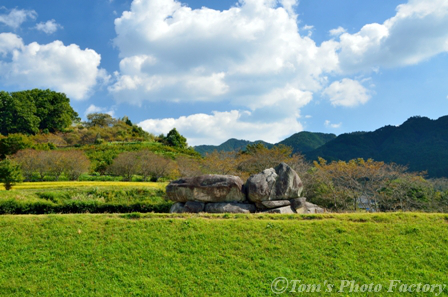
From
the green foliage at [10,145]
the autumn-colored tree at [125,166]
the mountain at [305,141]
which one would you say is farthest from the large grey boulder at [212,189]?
the mountain at [305,141]

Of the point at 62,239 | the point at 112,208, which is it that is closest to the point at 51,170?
the point at 112,208

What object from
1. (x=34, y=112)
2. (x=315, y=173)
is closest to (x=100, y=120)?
(x=34, y=112)

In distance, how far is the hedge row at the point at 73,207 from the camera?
12.4 metres

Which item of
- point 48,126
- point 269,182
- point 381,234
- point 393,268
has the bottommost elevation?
point 393,268

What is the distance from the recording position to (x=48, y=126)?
60344 mm

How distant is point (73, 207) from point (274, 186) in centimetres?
1025

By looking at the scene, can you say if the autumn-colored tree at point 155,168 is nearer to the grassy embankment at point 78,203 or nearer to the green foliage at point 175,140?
the grassy embankment at point 78,203

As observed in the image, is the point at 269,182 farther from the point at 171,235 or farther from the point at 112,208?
the point at 112,208

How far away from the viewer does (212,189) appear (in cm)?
1395

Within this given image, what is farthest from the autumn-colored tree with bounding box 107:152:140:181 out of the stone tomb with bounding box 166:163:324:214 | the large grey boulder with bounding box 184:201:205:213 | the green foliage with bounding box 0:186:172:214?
the large grey boulder with bounding box 184:201:205:213

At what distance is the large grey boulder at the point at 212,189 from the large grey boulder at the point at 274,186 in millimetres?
666

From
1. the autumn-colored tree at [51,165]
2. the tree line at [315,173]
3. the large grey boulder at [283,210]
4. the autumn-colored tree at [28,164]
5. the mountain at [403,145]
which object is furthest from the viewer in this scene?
the mountain at [403,145]

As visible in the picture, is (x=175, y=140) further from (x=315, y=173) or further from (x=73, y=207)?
(x=73, y=207)

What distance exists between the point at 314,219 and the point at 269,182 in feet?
12.4
